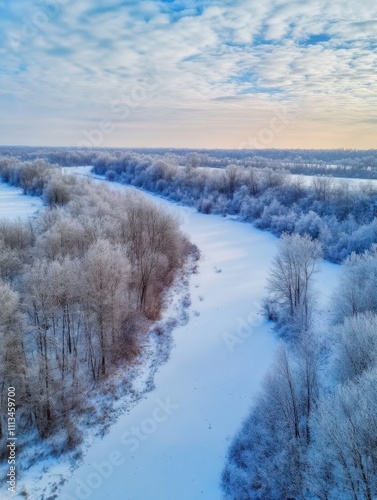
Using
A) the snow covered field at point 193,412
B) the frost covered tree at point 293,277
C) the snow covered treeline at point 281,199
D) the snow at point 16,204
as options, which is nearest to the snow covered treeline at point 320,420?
the snow covered field at point 193,412

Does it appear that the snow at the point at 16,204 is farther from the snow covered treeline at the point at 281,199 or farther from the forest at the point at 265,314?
the snow covered treeline at the point at 281,199

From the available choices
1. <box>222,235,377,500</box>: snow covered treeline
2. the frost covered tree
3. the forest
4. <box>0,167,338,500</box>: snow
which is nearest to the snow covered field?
<box>0,167,338,500</box>: snow

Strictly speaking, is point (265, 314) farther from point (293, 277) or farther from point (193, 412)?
point (193, 412)

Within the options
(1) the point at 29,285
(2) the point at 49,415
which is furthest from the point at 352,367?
(1) the point at 29,285

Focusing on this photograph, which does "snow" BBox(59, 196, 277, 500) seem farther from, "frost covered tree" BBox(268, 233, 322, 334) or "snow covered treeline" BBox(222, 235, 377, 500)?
"frost covered tree" BBox(268, 233, 322, 334)

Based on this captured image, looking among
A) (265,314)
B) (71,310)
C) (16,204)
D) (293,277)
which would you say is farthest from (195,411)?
(16,204)

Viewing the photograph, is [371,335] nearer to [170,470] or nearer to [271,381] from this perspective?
[271,381]
